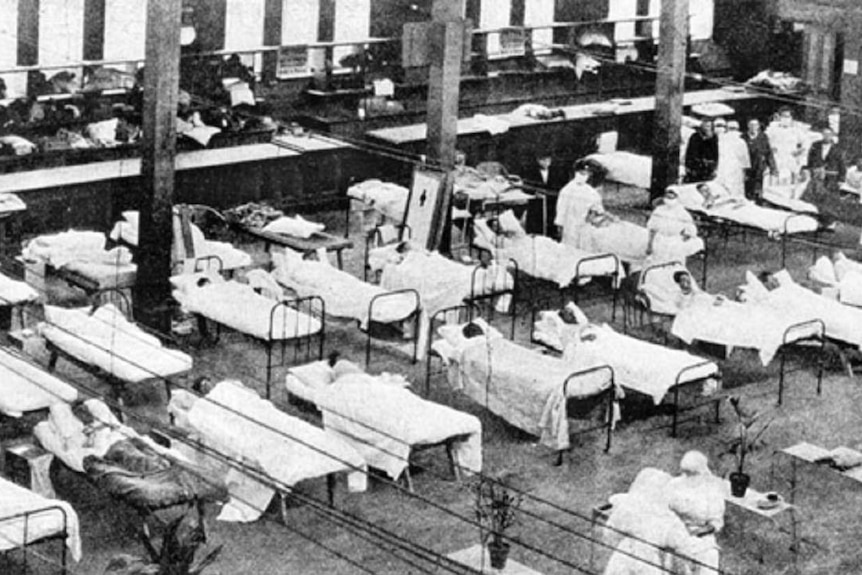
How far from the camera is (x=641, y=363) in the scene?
50.2 ft

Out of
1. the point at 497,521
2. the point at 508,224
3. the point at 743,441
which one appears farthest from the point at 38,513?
the point at 508,224

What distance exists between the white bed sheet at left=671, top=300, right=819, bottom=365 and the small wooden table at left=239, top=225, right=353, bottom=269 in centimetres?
400

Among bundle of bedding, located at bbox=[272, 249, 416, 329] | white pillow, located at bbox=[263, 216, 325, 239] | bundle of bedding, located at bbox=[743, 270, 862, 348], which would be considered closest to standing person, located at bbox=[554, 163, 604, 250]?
bundle of bedding, located at bbox=[743, 270, 862, 348]

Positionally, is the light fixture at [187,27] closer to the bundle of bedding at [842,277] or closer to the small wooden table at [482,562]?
the bundle of bedding at [842,277]

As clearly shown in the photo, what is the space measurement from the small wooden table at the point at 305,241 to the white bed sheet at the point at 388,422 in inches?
167

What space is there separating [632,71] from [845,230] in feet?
19.6

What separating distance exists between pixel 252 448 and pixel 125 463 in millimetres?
988

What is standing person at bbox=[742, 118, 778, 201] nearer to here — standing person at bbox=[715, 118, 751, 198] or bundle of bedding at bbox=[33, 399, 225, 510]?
standing person at bbox=[715, 118, 751, 198]

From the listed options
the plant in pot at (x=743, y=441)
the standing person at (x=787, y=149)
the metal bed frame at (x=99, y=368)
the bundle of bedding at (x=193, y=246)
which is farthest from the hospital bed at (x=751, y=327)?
the standing person at (x=787, y=149)

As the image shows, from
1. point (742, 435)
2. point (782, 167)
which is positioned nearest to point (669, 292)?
point (742, 435)

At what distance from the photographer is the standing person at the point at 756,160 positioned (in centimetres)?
2348

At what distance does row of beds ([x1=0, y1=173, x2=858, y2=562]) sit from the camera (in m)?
13.2

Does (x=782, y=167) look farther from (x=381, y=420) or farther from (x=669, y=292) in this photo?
(x=381, y=420)

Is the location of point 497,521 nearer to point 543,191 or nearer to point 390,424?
point 390,424
